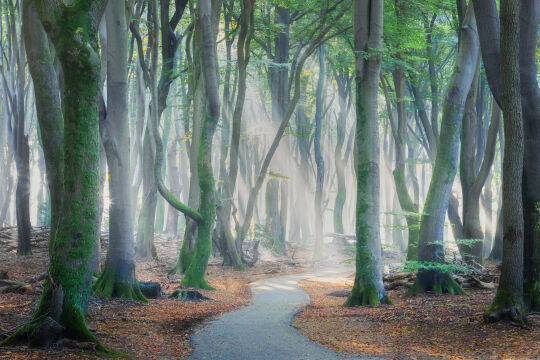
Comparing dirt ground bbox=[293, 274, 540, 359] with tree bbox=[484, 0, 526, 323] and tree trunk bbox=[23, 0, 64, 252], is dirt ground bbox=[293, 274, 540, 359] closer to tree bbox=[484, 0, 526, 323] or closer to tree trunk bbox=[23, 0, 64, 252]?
tree bbox=[484, 0, 526, 323]

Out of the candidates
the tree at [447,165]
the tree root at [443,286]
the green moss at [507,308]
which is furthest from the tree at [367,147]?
the green moss at [507,308]

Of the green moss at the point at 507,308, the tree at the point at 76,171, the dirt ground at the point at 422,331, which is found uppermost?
the tree at the point at 76,171

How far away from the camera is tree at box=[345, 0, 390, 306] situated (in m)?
11.9

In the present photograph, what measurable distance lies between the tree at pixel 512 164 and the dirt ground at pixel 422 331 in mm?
479

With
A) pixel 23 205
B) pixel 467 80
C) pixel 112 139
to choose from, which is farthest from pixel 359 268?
pixel 23 205

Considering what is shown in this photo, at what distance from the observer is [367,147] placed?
39.5ft

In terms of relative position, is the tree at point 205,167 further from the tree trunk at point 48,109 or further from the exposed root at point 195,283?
the tree trunk at point 48,109

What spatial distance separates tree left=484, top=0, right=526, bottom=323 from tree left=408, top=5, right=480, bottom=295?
4.34 metres

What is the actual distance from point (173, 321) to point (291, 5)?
1605 centimetres

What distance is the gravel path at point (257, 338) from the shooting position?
646 centimetres

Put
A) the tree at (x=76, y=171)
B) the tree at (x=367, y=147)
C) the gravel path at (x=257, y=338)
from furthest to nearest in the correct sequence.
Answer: the tree at (x=367, y=147), the gravel path at (x=257, y=338), the tree at (x=76, y=171)

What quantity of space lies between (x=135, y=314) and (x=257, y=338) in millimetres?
2664

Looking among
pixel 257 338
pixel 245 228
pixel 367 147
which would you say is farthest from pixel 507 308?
pixel 245 228

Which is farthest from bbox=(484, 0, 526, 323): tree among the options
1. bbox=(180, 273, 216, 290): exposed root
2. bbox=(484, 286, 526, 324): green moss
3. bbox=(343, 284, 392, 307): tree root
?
bbox=(180, 273, 216, 290): exposed root
